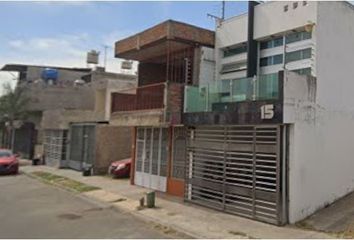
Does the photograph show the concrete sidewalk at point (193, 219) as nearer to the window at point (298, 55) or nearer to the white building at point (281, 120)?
the white building at point (281, 120)

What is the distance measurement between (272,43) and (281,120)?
5.15 metres

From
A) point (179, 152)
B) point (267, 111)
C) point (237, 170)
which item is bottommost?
point (237, 170)

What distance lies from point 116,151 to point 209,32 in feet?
33.0

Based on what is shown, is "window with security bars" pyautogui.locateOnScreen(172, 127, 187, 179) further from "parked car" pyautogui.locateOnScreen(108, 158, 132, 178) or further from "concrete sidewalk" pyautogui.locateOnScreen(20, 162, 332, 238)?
"parked car" pyautogui.locateOnScreen(108, 158, 132, 178)

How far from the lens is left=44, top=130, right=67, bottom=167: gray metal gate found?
29.1 metres

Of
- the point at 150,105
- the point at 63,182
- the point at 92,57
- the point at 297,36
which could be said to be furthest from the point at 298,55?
the point at 92,57

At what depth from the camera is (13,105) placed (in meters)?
37.4

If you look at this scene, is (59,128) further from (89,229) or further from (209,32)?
(89,229)

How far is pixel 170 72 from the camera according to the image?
848 inches

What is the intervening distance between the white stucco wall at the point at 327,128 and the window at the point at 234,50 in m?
3.68

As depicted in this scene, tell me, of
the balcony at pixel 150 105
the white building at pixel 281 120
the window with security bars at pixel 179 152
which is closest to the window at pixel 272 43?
the white building at pixel 281 120

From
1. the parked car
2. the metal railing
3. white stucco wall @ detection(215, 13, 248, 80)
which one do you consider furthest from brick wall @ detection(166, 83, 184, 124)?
the parked car

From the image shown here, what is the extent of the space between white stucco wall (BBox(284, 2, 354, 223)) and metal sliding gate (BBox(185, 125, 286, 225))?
0.48m

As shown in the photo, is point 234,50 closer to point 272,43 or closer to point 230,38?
point 230,38
